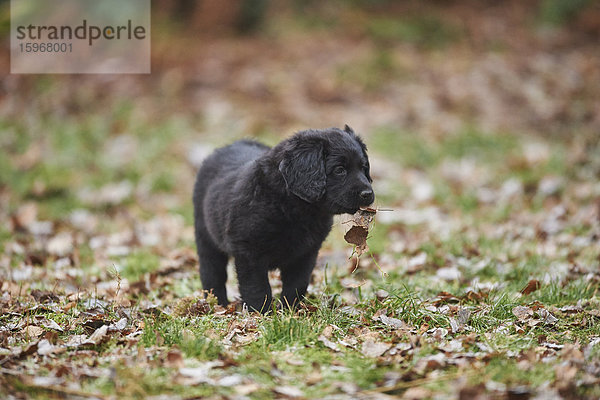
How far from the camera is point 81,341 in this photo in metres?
3.36

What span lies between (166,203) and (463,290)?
14.7 ft

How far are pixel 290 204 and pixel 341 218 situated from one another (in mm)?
2616

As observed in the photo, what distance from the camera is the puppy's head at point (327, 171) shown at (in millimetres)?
3762

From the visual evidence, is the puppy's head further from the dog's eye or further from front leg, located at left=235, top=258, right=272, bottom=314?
front leg, located at left=235, top=258, right=272, bottom=314

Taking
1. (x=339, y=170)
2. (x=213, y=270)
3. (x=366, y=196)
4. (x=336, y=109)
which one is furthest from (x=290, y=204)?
(x=336, y=109)

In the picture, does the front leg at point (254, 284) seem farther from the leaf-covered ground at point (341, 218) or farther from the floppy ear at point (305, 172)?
the floppy ear at point (305, 172)

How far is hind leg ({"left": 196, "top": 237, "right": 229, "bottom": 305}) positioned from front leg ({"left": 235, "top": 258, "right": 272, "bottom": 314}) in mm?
651

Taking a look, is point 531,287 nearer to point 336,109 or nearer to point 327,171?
point 327,171

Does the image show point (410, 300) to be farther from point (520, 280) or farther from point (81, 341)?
point (81, 341)

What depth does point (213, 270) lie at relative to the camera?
15.1 ft

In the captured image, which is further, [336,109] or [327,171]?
[336,109]

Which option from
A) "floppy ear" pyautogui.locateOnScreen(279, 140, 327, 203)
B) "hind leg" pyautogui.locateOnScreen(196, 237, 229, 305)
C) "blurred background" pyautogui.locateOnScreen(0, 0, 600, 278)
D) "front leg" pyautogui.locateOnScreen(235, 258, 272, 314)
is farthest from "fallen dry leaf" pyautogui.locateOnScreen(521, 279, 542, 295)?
"hind leg" pyautogui.locateOnScreen(196, 237, 229, 305)

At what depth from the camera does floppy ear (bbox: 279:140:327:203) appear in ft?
12.3

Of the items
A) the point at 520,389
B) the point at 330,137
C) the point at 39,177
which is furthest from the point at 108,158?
the point at 520,389
